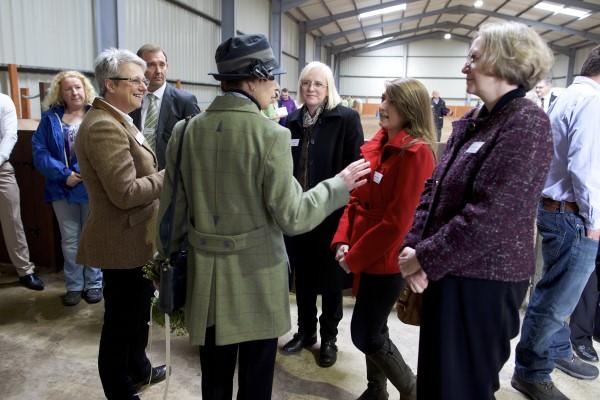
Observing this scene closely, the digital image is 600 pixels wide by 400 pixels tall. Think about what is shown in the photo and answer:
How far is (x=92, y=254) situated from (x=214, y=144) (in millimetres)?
814

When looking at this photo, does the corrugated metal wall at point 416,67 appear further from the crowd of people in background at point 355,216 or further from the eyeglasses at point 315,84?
the crowd of people in background at point 355,216

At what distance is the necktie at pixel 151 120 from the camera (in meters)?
2.54

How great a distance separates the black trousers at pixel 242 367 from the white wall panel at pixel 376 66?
76.1ft

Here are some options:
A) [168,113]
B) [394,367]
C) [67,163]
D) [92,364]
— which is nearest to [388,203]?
[394,367]

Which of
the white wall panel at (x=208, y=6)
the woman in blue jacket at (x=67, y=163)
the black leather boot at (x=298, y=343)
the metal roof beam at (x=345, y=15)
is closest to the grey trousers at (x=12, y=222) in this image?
the woman in blue jacket at (x=67, y=163)

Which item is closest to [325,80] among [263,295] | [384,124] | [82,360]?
[384,124]

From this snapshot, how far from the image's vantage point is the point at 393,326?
9.87 ft

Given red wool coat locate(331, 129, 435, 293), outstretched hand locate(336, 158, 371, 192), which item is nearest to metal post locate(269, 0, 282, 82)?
red wool coat locate(331, 129, 435, 293)

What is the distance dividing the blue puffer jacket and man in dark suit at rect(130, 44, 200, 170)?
2.94 ft

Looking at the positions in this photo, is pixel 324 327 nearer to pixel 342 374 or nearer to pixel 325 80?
pixel 342 374

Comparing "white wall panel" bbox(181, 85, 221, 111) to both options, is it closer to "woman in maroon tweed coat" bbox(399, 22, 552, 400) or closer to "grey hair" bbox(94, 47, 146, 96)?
"grey hair" bbox(94, 47, 146, 96)

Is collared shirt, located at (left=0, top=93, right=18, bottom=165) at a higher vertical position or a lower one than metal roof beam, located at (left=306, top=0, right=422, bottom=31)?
lower

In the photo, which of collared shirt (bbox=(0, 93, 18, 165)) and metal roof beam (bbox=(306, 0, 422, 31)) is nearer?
collared shirt (bbox=(0, 93, 18, 165))

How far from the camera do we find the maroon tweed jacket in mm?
1192
